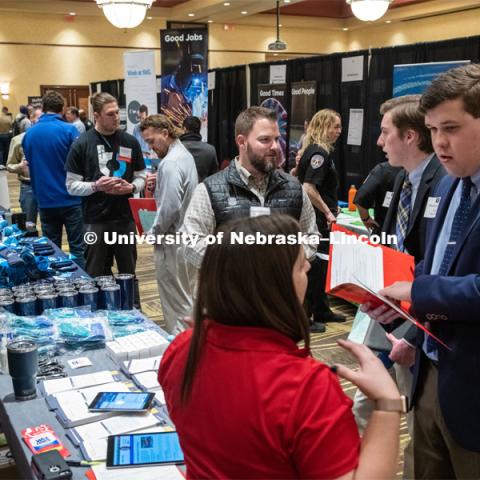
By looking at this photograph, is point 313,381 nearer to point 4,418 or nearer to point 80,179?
point 4,418

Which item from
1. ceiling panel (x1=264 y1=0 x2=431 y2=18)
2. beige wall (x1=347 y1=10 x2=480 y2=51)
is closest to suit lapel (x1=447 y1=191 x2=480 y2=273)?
beige wall (x1=347 y1=10 x2=480 y2=51)

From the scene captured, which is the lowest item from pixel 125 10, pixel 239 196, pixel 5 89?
pixel 239 196

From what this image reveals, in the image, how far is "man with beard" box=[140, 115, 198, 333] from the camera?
12.0 ft

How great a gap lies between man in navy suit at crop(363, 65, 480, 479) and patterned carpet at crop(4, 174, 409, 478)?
1188 mm

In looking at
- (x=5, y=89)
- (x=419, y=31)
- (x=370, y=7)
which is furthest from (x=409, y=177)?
(x=5, y=89)

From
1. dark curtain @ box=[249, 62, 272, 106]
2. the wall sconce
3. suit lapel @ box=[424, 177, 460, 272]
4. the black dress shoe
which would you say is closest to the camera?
suit lapel @ box=[424, 177, 460, 272]

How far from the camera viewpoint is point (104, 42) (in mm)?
15703

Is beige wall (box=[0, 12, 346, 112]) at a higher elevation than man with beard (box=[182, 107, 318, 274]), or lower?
higher

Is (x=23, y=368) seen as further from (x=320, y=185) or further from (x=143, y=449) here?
(x=320, y=185)

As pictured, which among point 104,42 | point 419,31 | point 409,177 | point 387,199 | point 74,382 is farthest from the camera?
point 104,42

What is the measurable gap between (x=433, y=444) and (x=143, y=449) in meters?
0.78

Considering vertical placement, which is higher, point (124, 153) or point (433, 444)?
point (124, 153)

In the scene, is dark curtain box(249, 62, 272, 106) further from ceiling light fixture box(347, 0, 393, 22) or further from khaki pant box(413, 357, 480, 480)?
khaki pant box(413, 357, 480, 480)

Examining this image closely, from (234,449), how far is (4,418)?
1.11 meters
